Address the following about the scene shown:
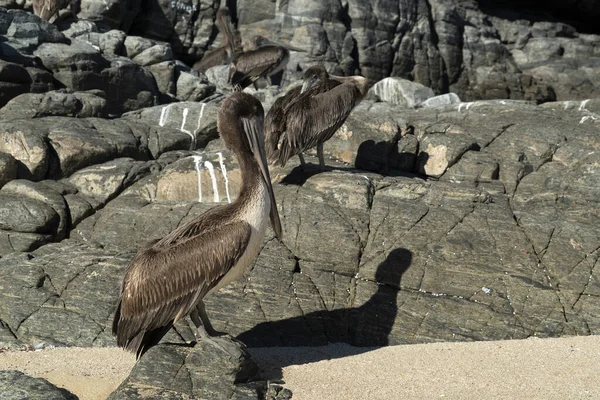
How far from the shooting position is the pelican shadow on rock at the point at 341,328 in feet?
25.8

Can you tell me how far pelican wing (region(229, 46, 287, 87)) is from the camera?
56.5 feet

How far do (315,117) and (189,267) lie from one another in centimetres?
471

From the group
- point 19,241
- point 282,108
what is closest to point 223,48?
point 282,108

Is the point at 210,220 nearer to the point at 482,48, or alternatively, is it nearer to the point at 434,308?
the point at 434,308

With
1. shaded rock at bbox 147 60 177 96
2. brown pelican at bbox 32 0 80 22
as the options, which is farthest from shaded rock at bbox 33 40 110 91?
shaded rock at bbox 147 60 177 96

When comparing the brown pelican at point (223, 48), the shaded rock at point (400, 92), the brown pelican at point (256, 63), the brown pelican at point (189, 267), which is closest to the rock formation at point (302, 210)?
the brown pelican at point (189, 267)

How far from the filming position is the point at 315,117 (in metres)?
11.0

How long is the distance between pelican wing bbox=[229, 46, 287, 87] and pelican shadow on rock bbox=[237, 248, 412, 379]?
31.0ft

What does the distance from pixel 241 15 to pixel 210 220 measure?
16740mm

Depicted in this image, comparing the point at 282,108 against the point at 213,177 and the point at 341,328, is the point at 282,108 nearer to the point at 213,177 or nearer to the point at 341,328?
the point at 213,177

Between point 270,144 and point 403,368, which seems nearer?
point 403,368

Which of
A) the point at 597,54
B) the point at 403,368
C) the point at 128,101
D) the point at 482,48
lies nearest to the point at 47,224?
the point at 403,368

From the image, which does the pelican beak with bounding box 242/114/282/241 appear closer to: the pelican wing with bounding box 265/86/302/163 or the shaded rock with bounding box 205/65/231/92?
the pelican wing with bounding box 265/86/302/163

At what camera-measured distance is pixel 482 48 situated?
24.0m
